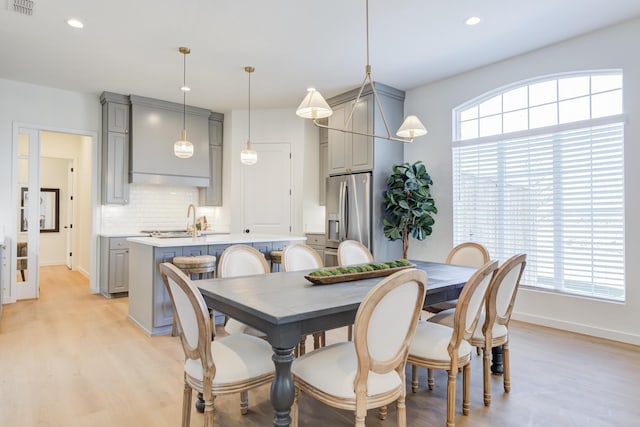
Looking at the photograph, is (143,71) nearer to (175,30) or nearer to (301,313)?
(175,30)

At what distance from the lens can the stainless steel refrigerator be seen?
16.5 ft

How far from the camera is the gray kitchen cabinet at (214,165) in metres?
6.59

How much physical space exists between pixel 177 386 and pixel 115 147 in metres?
4.23

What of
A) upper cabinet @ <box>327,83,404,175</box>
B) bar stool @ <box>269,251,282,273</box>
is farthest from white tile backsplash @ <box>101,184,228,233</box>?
bar stool @ <box>269,251,282,273</box>

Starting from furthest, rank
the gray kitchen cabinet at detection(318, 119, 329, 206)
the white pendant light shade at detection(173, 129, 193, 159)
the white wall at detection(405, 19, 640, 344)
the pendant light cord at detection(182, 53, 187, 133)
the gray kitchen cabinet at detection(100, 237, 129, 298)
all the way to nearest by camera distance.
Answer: the gray kitchen cabinet at detection(318, 119, 329, 206) → the gray kitchen cabinet at detection(100, 237, 129, 298) → the pendant light cord at detection(182, 53, 187, 133) → the white pendant light shade at detection(173, 129, 193, 159) → the white wall at detection(405, 19, 640, 344)

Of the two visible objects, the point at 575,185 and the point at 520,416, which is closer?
the point at 520,416

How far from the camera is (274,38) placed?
3824mm

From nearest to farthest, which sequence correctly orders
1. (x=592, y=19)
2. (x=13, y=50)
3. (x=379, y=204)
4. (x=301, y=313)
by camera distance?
(x=301, y=313) < (x=592, y=19) < (x=13, y=50) < (x=379, y=204)

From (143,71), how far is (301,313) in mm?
4308

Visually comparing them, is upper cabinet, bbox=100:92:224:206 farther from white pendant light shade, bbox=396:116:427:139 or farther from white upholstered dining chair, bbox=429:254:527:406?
white upholstered dining chair, bbox=429:254:527:406

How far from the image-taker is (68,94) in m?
5.46

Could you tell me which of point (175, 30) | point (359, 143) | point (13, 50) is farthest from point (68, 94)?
point (359, 143)

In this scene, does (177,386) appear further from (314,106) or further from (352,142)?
(352,142)

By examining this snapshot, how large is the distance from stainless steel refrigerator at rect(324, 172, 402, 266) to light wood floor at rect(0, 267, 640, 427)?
158cm
